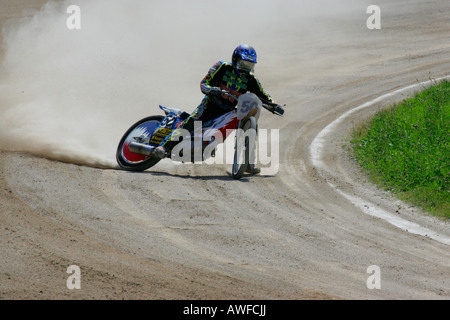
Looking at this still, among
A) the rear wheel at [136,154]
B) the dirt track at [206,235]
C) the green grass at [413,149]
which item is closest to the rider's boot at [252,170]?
the dirt track at [206,235]

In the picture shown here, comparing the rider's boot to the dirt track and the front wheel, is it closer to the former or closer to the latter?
the dirt track

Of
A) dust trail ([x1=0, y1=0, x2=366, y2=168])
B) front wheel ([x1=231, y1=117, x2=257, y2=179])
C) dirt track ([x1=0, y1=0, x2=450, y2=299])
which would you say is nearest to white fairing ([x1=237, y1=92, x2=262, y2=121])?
front wheel ([x1=231, y1=117, x2=257, y2=179])

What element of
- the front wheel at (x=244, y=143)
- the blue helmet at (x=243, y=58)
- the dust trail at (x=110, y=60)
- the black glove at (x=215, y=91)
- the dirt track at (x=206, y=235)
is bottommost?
the dirt track at (x=206, y=235)

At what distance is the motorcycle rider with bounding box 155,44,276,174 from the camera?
1191 cm

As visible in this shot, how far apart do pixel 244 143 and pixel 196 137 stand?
0.91m

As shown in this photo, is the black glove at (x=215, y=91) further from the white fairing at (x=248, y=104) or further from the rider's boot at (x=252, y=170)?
the rider's boot at (x=252, y=170)

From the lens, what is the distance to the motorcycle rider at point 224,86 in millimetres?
11908

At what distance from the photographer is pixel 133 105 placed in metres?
18.5

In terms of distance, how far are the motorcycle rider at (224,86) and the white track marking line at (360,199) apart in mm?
2006

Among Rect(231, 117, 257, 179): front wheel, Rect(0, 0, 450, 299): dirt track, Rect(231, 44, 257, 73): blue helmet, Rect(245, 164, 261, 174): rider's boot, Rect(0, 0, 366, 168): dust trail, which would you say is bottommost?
Rect(0, 0, 450, 299): dirt track

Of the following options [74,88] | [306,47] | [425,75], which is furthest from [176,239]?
[306,47]

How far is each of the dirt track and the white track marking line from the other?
0.15 m

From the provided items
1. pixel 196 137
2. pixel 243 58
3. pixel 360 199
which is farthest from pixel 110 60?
pixel 360 199

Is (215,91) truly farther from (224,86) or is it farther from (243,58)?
(243,58)
